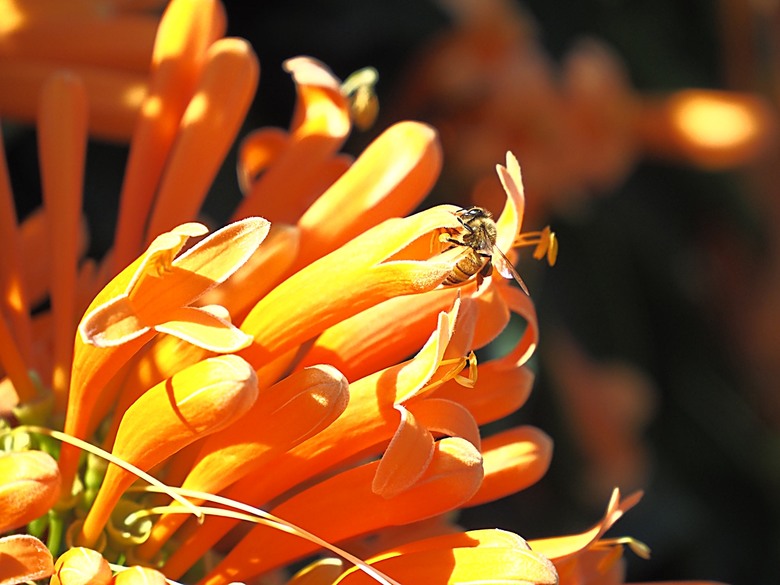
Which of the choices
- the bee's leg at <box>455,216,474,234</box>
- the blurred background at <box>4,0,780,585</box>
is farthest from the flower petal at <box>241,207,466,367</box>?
the blurred background at <box>4,0,780,585</box>

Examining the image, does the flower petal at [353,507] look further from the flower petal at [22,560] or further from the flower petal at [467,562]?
the flower petal at [22,560]

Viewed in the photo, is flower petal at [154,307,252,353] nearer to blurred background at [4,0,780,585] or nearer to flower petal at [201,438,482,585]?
flower petal at [201,438,482,585]

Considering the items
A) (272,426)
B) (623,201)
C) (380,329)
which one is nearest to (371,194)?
(380,329)

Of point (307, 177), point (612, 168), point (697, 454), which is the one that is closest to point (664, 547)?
point (697, 454)

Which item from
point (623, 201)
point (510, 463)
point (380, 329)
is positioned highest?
point (380, 329)

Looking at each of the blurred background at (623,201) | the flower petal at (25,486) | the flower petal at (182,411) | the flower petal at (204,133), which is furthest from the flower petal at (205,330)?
the blurred background at (623,201)

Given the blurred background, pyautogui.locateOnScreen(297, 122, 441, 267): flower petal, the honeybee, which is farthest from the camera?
the blurred background

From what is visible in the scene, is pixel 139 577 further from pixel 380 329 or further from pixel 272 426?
pixel 380 329
